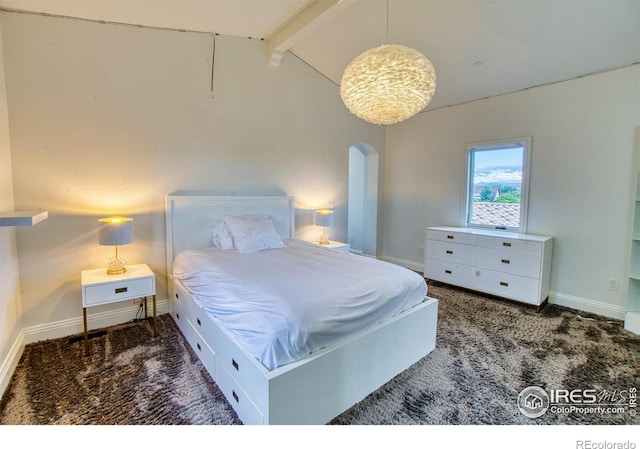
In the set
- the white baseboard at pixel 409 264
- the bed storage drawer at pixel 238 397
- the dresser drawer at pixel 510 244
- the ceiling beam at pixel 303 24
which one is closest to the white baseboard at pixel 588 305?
the dresser drawer at pixel 510 244

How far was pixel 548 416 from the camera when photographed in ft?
5.59

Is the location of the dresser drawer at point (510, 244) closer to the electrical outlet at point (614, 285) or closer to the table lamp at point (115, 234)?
the electrical outlet at point (614, 285)

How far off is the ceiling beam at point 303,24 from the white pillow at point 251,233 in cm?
191

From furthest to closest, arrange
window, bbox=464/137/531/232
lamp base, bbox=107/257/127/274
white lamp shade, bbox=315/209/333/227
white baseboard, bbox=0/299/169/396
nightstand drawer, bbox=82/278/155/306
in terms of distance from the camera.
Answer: white lamp shade, bbox=315/209/333/227
window, bbox=464/137/531/232
lamp base, bbox=107/257/127/274
nightstand drawer, bbox=82/278/155/306
white baseboard, bbox=0/299/169/396

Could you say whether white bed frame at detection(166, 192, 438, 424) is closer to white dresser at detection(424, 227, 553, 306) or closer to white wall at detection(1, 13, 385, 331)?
white wall at detection(1, 13, 385, 331)

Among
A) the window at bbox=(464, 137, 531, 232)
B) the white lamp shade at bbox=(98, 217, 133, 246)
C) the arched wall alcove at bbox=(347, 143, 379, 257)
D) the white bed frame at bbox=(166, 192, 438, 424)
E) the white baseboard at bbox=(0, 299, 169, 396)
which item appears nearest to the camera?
the white bed frame at bbox=(166, 192, 438, 424)

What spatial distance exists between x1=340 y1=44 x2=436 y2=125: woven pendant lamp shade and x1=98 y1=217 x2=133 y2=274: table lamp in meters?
2.06

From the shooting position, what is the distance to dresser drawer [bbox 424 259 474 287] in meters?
3.69

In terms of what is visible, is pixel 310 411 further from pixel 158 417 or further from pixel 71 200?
pixel 71 200

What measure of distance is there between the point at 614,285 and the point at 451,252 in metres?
1.53

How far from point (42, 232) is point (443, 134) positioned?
463 cm

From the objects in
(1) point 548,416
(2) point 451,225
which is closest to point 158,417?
(1) point 548,416

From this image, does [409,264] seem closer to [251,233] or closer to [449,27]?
[251,233]

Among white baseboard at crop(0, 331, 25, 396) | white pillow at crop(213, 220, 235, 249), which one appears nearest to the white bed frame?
white pillow at crop(213, 220, 235, 249)
